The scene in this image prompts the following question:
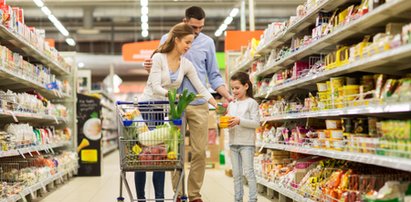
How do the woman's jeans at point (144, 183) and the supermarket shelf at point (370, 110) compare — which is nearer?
the supermarket shelf at point (370, 110)

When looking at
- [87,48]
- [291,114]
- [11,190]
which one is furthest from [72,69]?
[87,48]

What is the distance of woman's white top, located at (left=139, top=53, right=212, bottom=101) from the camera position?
4.23m

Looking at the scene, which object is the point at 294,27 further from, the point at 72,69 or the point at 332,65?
the point at 72,69

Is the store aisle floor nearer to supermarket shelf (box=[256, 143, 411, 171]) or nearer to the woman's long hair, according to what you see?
supermarket shelf (box=[256, 143, 411, 171])

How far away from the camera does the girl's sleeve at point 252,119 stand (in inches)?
183

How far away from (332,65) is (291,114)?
1.27 m

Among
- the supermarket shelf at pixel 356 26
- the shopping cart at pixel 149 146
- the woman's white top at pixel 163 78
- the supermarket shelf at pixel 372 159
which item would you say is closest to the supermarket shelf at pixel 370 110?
the supermarket shelf at pixel 372 159

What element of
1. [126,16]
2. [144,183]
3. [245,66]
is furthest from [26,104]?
[126,16]

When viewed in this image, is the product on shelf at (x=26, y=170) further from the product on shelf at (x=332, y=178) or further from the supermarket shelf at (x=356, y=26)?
the supermarket shelf at (x=356, y=26)

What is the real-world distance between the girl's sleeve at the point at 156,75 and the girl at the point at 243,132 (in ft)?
2.34

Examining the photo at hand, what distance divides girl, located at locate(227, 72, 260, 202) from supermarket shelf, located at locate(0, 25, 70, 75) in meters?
2.09

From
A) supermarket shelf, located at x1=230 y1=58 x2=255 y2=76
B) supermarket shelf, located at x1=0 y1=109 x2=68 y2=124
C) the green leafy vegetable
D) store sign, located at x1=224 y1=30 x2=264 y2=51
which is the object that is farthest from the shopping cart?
store sign, located at x1=224 y1=30 x2=264 y2=51

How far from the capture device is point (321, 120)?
197 inches

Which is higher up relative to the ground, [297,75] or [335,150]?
[297,75]
